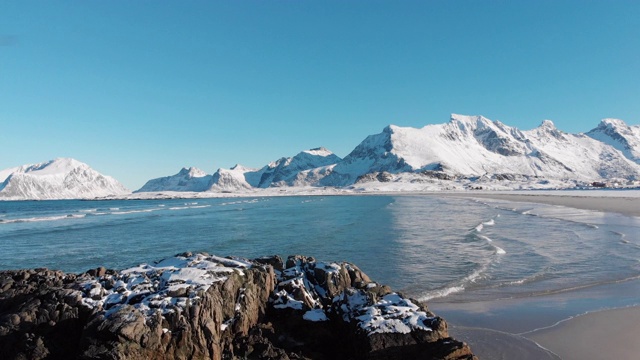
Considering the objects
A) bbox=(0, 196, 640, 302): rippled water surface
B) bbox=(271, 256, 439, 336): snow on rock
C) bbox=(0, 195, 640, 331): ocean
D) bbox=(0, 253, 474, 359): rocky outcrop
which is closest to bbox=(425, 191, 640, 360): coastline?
bbox=(0, 195, 640, 331): ocean

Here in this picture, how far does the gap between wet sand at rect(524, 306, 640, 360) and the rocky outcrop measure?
184 inches

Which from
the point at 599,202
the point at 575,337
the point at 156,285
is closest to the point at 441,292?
the point at 575,337

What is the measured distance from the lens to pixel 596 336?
495 inches

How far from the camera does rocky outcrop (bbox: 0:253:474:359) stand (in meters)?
9.17

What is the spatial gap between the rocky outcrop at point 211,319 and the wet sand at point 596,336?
184 inches

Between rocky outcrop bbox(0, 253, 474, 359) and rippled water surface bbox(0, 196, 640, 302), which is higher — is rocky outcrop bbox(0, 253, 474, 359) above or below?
above

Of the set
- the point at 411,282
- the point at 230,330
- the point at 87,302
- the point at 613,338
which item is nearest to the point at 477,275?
the point at 411,282

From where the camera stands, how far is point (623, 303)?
15930 mm

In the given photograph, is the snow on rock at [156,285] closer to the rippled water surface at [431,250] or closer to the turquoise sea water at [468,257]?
the turquoise sea water at [468,257]

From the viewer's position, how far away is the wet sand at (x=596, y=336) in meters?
11.3

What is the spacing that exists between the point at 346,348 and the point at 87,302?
678cm

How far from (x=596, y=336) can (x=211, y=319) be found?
11755 millimetres

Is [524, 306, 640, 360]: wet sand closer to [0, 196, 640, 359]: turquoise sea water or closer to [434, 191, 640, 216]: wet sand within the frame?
[0, 196, 640, 359]: turquoise sea water

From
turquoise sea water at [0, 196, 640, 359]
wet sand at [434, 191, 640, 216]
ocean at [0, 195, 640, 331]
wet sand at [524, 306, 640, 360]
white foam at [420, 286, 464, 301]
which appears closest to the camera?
wet sand at [524, 306, 640, 360]
